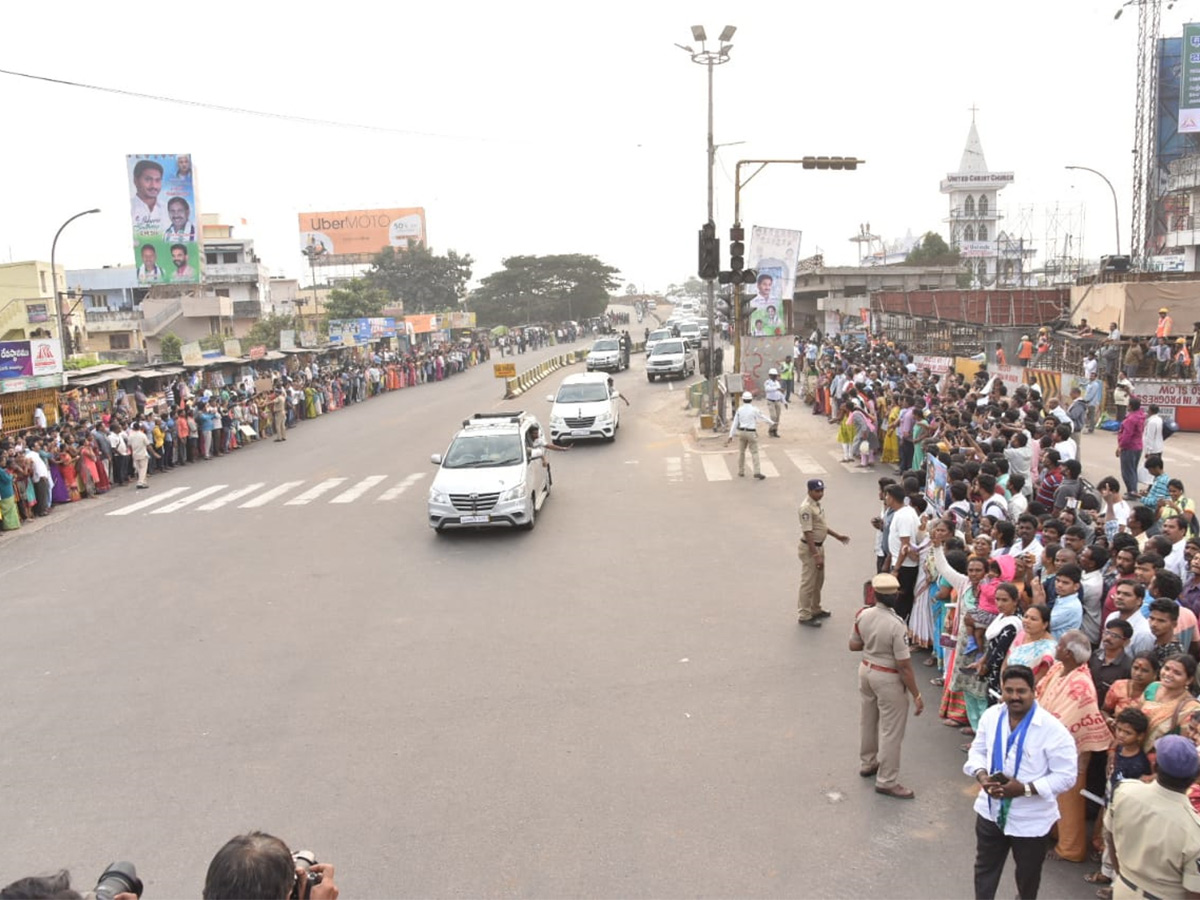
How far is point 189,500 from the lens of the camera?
1930cm

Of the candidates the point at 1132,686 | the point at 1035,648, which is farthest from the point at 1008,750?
the point at 1035,648

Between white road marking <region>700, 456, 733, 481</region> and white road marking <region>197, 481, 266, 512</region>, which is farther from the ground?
white road marking <region>700, 456, 733, 481</region>

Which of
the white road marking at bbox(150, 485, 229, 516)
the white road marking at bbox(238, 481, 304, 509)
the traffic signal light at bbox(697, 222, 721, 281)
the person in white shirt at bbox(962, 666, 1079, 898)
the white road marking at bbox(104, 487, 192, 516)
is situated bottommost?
the white road marking at bbox(104, 487, 192, 516)

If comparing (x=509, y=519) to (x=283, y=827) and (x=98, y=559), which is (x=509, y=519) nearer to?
(x=98, y=559)

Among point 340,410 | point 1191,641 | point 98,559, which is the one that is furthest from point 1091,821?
point 340,410

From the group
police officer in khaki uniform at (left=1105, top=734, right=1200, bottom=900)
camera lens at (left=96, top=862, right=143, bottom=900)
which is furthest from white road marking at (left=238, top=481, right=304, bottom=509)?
police officer in khaki uniform at (left=1105, top=734, right=1200, bottom=900)

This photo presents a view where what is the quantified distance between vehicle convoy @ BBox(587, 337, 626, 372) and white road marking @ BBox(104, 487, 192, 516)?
25.3m

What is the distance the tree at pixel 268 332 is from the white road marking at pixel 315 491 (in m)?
44.5

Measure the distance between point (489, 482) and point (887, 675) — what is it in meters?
8.94

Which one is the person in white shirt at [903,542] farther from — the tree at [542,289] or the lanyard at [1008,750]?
the tree at [542,289]

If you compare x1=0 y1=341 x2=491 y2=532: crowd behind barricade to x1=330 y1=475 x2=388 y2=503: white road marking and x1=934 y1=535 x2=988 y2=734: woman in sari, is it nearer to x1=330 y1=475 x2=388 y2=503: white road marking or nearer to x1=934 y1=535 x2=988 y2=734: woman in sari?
x1=330 y1=475 x2=388 y2=503: white road marking

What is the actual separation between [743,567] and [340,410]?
91.5 ft

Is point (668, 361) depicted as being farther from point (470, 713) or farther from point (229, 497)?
point (470, 713)

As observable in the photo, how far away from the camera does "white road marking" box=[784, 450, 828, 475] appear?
19.0 meters
